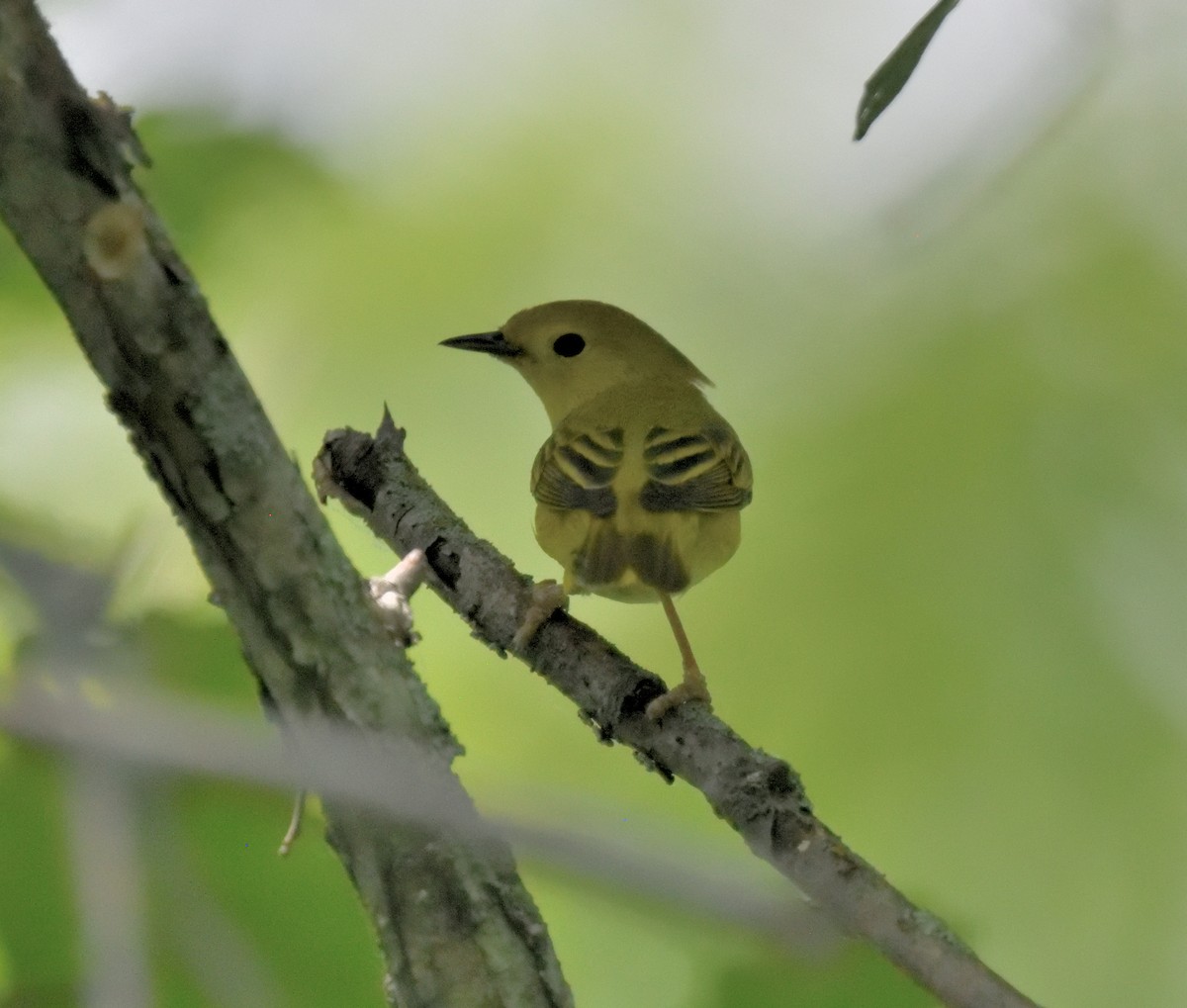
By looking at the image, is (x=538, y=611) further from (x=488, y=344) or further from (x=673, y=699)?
(x=488, y=344)

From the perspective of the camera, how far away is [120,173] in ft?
5.37

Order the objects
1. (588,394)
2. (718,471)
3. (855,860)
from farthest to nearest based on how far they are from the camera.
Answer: (588,394), (718,471), (855,860)

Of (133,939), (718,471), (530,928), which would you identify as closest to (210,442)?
(133,939)

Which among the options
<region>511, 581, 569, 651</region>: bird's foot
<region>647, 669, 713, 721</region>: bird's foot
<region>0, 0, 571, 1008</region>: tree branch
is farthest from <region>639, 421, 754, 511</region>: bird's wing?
<region>0, 0, 571, 1008</region>: tree branch

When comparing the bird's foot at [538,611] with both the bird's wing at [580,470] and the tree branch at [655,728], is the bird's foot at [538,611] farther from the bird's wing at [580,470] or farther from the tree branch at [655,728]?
the bird's wing at [580,470]

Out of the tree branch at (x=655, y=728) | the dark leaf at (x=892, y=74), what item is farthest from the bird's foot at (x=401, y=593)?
the dark leaf at (x=892, y=74)

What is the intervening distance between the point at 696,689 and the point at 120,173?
1559 millimetres

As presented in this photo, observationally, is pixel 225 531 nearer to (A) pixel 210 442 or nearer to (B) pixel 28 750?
(A) pixel 210 442

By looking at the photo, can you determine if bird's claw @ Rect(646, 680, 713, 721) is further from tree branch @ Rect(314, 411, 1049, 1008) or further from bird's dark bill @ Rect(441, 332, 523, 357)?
bird's dark bill @ Rect(441, 332, 523, 357)

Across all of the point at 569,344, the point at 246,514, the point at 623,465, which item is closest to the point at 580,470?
the point at 623,465

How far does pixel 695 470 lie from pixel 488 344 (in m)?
1.09

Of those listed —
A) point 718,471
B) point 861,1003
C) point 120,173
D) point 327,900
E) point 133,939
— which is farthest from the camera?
point 718,471

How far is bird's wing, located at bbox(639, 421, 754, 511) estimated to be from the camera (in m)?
3.51

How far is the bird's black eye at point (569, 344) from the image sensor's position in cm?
472
